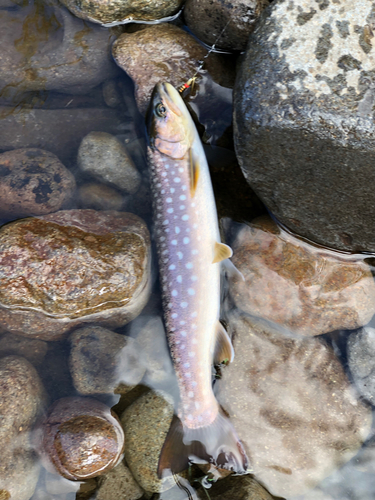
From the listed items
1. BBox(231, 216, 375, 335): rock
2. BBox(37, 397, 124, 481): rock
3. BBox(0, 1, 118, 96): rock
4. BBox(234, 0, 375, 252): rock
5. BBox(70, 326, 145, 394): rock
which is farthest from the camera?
BBox(0, 1, 118, 96): rock

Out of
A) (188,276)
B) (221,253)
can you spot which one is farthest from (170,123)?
(188,276)

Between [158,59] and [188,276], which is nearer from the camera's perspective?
[188,276]

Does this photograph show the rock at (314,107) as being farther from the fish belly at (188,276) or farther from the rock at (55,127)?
the rock at (55,127)

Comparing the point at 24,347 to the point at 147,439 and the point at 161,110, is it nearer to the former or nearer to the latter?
the point at 147,439

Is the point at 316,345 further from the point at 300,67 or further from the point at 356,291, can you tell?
the point at 300,67

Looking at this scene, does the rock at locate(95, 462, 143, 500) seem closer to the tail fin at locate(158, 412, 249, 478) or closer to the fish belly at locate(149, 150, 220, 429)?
the tail fin at locate(158, 412, 249, 478)

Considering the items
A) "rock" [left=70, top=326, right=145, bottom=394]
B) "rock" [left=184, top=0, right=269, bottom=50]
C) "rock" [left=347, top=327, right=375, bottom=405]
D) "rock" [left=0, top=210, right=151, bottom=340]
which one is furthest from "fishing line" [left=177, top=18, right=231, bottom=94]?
"rock" [left=347, top=327, right=375, bottom=405]

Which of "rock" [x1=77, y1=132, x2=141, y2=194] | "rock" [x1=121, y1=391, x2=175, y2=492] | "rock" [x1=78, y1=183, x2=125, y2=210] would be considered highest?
"rock" [x1=77, y1=132, x2=141, y2=194]
